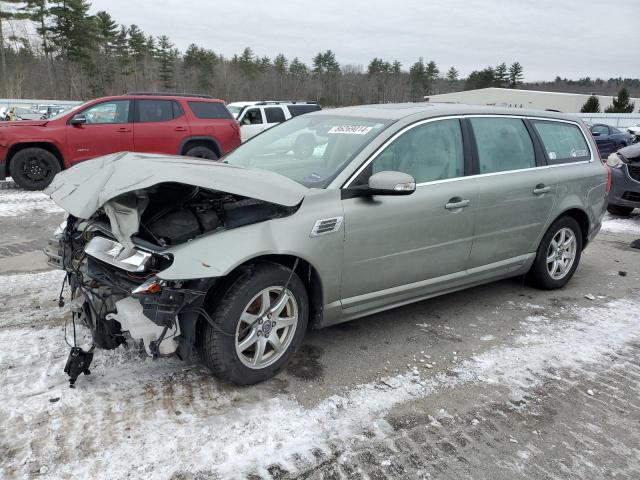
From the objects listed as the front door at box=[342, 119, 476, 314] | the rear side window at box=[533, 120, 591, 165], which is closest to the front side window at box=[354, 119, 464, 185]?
the front door at box=[342, 119, 476, 314]

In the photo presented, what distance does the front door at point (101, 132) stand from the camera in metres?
9.60

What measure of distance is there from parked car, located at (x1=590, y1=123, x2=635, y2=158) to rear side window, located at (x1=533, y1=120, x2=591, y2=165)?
1882 centimetres

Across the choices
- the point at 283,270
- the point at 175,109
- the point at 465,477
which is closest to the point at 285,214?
the point at 283,270

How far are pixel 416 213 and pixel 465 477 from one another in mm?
1819

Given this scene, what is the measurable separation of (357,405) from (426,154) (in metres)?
1.97

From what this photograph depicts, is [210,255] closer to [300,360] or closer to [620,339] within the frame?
[300,360]

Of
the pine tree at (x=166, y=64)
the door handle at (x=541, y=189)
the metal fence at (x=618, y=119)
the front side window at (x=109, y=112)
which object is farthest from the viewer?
the pine tree at (x=166, y=64)

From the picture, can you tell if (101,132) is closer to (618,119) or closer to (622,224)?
(622,224)

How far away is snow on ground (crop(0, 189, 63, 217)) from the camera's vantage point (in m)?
7.77

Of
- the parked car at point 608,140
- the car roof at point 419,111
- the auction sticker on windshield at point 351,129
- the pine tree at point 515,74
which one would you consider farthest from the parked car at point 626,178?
the pine tree at point 515,74

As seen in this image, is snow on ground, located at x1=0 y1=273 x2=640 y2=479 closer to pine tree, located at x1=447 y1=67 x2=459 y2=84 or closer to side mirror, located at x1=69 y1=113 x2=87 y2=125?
side mirror, located at x1=69 y1=113 x2=87 y2=125

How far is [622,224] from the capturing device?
8695mm

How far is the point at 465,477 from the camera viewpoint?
8.12 feet

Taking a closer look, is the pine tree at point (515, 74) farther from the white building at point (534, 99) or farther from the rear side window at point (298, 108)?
the rear side window at point (298, 108)
